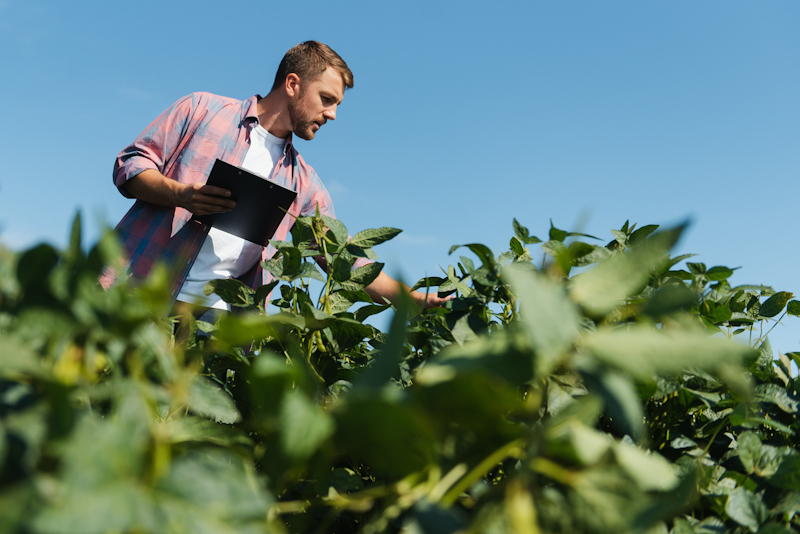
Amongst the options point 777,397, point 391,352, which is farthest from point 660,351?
point 777,397

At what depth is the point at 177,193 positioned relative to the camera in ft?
7.20

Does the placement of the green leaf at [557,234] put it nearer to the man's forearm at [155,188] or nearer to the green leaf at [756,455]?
the green leaf at [756,455]

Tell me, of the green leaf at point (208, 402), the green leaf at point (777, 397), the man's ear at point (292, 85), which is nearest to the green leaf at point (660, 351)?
the green leaf at point (208, 402)

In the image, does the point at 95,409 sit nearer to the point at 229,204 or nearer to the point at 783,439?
the point at 783,439

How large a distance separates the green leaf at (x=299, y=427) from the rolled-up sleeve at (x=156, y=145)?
7.52ft

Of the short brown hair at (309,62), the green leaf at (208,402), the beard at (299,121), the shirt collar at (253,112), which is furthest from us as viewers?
the short brown hair at (309,62)

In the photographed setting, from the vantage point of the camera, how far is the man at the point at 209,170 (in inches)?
90.8

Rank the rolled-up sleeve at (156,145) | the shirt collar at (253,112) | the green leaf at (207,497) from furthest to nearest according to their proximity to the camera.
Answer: the shirt collar at (253,112)
the rolled-up sleeve at (156,145)
the green leaf at (207,497)

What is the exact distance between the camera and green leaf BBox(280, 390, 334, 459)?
1.02 ft

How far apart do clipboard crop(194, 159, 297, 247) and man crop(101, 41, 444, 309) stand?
5cm

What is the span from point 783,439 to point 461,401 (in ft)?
2.02

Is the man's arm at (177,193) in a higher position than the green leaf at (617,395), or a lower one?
higher

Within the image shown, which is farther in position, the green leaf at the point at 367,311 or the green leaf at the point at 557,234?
the green leaf at the point at 367,311

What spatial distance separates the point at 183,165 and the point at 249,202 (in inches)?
29.5
